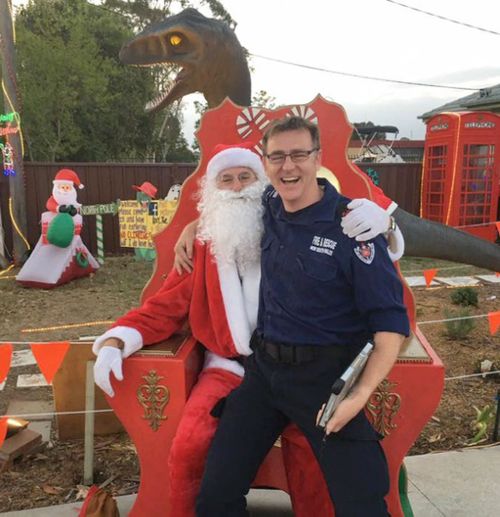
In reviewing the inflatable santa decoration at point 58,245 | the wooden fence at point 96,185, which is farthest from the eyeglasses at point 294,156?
the wooden fence at point 96,185

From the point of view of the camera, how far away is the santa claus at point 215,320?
2.01m

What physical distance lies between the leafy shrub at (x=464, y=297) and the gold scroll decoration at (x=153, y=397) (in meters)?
5.20

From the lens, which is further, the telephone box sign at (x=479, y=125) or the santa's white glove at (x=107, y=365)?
the telephone box sign at (x=479, y=125)

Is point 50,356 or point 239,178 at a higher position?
point 239,178

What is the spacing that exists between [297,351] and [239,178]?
40.5 inches

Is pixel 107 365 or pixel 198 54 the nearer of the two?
pixel 107 365

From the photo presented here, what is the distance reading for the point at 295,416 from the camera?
1820mm

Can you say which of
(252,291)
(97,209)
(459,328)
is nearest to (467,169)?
(459,328)

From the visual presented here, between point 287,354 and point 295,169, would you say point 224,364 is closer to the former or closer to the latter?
point 287,354

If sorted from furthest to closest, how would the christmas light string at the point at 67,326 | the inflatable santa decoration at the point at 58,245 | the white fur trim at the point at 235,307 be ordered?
the inflatable santa decoration at the point at 58,245
the christmas light string at the point at 67,326
the white fur trim at the point at 235,307

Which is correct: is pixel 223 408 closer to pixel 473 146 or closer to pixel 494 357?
pixel 494 357

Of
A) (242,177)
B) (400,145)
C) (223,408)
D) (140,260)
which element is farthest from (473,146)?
(400,145)

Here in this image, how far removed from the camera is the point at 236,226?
7.59 feet

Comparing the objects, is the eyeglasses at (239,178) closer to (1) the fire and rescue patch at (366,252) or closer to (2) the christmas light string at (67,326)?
(1) the fire and rescue patch at (366,252)
